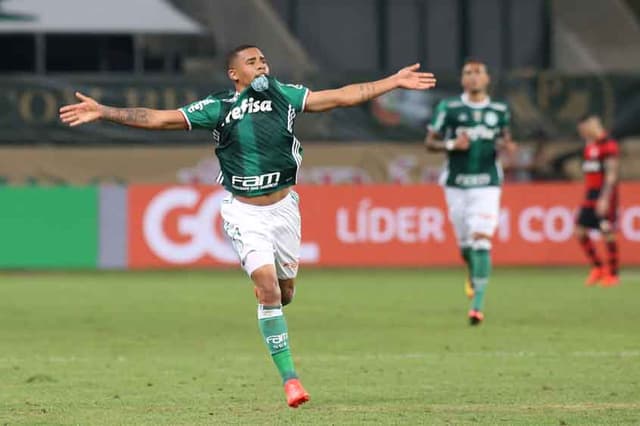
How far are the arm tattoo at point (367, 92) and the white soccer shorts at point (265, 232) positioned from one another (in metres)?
0.84

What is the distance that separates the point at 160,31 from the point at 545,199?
7.73 metres

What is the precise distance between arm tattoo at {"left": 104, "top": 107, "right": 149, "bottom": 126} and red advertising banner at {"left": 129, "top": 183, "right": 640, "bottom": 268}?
14.3 m

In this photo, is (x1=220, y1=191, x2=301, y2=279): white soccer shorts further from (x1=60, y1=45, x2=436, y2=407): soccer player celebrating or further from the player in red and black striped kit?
the player in red and black striped kit

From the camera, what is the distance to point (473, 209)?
1638 centimetres

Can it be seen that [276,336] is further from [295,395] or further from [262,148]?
[262,148]

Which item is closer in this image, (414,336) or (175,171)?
(414,336)

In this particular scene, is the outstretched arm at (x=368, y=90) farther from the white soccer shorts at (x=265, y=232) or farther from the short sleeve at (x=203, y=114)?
the white soccer shorts at (x=265, y=232)

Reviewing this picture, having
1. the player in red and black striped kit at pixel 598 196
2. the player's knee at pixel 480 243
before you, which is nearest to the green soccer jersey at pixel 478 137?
the player's knee at pixel 480 243

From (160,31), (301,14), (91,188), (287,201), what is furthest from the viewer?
(301,14)

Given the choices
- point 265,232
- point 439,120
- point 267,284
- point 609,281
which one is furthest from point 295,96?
point 609,281

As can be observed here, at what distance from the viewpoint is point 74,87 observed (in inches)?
995

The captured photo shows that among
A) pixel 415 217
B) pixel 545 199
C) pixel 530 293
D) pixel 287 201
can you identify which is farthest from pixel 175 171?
pixel 287 201

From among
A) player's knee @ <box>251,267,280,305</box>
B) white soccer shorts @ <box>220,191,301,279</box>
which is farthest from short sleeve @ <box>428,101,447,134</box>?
player's knee @ <box>251,267,280,305</box>

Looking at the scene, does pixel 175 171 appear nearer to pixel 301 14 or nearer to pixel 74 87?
pixel 74 87
